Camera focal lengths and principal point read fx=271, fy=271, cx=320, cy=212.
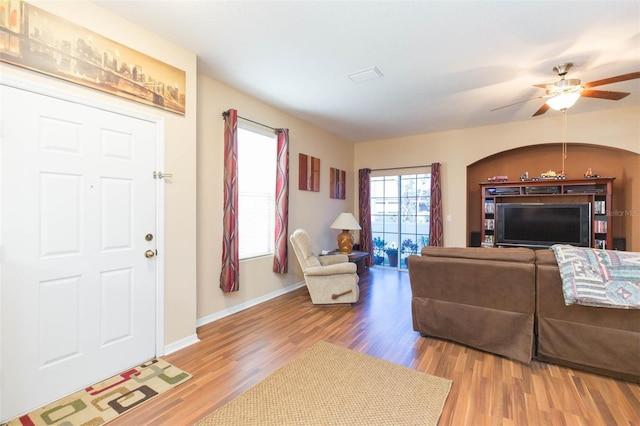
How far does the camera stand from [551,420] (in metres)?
1.67

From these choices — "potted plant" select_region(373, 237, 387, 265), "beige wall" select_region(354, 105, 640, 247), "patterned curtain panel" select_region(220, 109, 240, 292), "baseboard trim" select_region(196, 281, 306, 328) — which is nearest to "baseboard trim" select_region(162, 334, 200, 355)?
"baseboard trim" select_region(196, 281, 306, 328)

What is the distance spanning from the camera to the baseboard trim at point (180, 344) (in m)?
2.47

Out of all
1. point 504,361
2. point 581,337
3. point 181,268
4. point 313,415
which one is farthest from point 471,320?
point 181,268

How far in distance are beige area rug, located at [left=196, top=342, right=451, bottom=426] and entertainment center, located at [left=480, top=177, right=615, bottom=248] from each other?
12.9ft

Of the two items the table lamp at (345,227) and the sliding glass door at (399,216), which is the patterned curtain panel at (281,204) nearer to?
the table lamp at (345,227)

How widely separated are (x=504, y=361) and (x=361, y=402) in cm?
141

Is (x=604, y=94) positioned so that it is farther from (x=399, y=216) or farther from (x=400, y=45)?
→ (x=399, y=216)

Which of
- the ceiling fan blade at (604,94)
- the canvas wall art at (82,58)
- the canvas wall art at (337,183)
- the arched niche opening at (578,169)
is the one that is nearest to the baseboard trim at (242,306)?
the canvas wall art at (337,183)

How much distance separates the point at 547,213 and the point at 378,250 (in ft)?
10.3

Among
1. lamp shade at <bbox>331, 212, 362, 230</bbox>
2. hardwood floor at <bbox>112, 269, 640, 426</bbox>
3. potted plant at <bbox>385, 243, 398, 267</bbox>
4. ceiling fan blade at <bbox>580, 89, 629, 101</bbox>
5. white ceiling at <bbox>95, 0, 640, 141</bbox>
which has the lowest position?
hardwood floor at <bbox>112, 269, 640, 426</bbox>

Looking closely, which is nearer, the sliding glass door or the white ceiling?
the white ceiling

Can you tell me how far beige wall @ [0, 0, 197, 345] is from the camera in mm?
2262

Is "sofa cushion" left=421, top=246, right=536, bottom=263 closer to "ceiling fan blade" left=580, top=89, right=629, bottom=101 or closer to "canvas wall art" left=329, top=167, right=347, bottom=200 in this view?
"ceiling fan blade" left=580, top=89, right=629, bottom=101

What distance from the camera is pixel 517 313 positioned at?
90.9 inches
